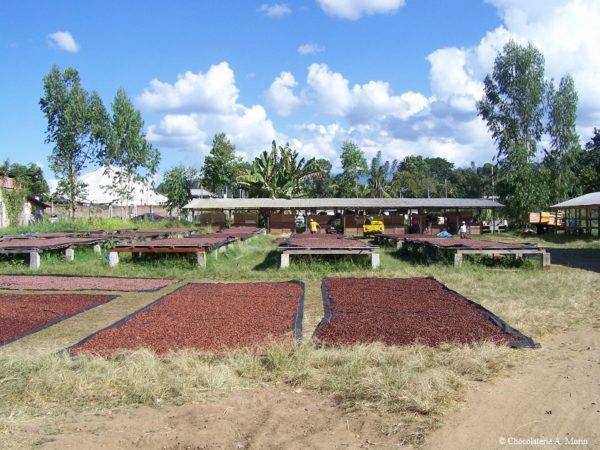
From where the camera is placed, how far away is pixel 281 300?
32.0 ft

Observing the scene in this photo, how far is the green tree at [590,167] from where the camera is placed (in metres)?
45.0

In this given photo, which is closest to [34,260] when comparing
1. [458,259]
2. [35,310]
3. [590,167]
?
[35,310]

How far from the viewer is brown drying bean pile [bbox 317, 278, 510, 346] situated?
676 centimetres

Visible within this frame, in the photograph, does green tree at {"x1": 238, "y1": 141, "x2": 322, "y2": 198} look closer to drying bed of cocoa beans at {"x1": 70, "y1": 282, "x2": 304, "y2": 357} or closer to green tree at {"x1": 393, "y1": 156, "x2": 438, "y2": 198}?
green tree at {"x1": 393, "y1": 156, "x2": 438, "y2": 198}

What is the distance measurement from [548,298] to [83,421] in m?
8.54

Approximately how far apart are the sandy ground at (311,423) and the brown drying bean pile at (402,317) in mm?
1696

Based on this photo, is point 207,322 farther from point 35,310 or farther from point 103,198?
point 103,198

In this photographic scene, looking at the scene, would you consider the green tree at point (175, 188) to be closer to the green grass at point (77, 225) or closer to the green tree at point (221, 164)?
the green tree at point (221, 164)

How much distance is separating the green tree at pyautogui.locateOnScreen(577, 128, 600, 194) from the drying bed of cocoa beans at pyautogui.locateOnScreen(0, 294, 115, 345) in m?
44.6

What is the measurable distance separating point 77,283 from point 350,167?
1731 inches

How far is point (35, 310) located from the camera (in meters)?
9.04

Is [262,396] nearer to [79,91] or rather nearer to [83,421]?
[83,421]

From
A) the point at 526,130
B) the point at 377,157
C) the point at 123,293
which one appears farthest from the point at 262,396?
the point at 377,157

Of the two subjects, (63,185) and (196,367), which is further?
(63,185)
